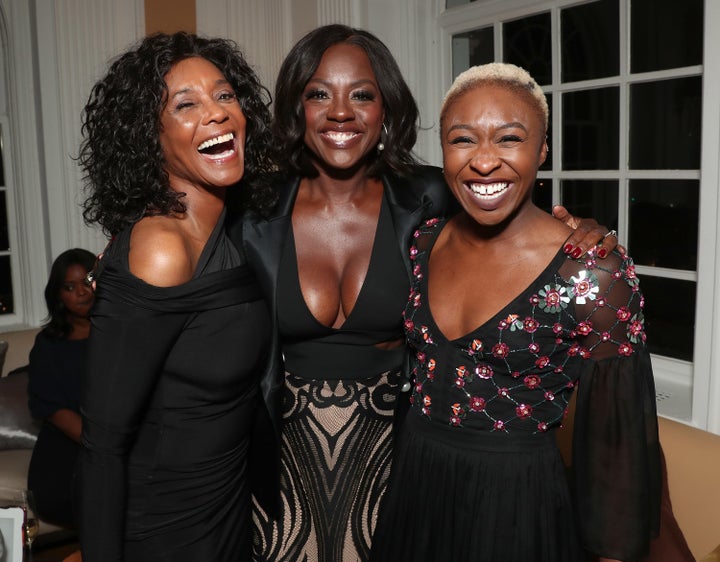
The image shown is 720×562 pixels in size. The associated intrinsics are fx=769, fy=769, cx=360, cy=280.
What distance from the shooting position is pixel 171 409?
1.48 metres

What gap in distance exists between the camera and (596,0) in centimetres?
329

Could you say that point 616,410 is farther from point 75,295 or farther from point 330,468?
point 75,295

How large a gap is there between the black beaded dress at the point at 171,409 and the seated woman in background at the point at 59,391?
1689 millimetres

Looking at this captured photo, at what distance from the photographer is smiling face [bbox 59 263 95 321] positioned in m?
A: 3.39

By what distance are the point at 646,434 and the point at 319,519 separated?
2.89 ft

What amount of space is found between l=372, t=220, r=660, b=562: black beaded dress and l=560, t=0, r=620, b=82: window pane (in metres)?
2.19

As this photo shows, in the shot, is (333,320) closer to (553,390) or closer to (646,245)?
(553,390)

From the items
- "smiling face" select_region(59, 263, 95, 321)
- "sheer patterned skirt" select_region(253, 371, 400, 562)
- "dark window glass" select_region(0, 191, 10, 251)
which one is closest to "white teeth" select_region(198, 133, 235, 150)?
"sheer patterned skirt" select_region(253, 371, 400, 562)

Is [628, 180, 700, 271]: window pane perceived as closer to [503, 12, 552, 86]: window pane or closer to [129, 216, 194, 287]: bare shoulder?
[503, 12, 552, 86]: window pane

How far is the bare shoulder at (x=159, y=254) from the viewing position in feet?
4.46

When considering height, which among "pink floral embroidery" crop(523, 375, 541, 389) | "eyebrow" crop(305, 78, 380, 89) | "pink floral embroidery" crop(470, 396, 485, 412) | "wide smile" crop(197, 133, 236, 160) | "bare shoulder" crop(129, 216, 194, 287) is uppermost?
"eyebrow" crop(305, 78, 380, 89)

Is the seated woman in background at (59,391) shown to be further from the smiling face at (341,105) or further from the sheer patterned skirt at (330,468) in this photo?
the smiling face at (341,105)

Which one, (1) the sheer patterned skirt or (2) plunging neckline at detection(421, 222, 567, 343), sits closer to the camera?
(2) plunging neckline at detection(421, 222, 567, 343)

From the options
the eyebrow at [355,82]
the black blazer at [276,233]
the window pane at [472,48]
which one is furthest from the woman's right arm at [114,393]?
the window pane at [472,48]
